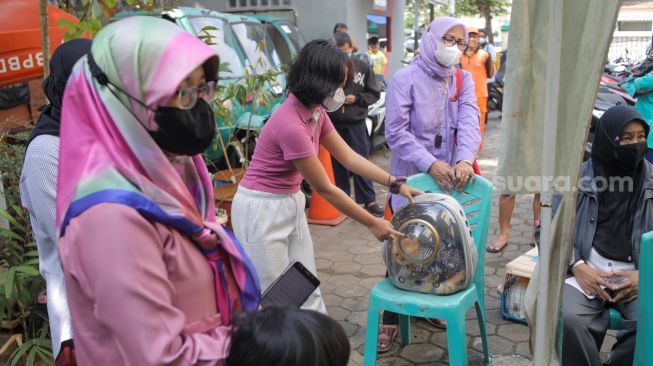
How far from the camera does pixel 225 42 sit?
641cm

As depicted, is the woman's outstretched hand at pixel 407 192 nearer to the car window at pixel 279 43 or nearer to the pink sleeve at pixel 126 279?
the pink sleeve at pixel 126 279

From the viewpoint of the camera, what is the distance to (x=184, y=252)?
124cm

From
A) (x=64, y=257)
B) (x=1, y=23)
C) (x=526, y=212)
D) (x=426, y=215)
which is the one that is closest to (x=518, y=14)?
(x=426, y=215)

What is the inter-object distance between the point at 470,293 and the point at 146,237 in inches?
76.3

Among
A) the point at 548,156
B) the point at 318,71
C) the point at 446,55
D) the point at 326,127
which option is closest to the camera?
the point at 548,156

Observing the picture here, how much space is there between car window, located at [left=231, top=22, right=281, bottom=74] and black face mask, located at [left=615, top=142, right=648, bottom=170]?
4.27m

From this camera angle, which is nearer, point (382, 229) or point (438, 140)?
point (382, 229)

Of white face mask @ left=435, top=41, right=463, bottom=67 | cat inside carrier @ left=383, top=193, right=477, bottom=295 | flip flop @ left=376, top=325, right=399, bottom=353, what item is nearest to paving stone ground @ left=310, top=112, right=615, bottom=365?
flip flop @ left=376, top=325, right=399, bottom=353

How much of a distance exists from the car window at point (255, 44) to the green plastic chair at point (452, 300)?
374 cm

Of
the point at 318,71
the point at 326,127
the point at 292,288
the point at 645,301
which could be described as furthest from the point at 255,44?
the point at 292,288

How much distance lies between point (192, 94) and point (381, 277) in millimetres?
3283

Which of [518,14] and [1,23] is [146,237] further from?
[1,23]

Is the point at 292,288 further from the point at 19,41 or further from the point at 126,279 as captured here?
the point at 19,41

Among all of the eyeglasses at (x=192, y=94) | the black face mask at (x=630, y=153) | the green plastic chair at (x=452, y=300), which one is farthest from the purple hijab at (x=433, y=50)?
the eyeglasses at (x=192, y=94)
